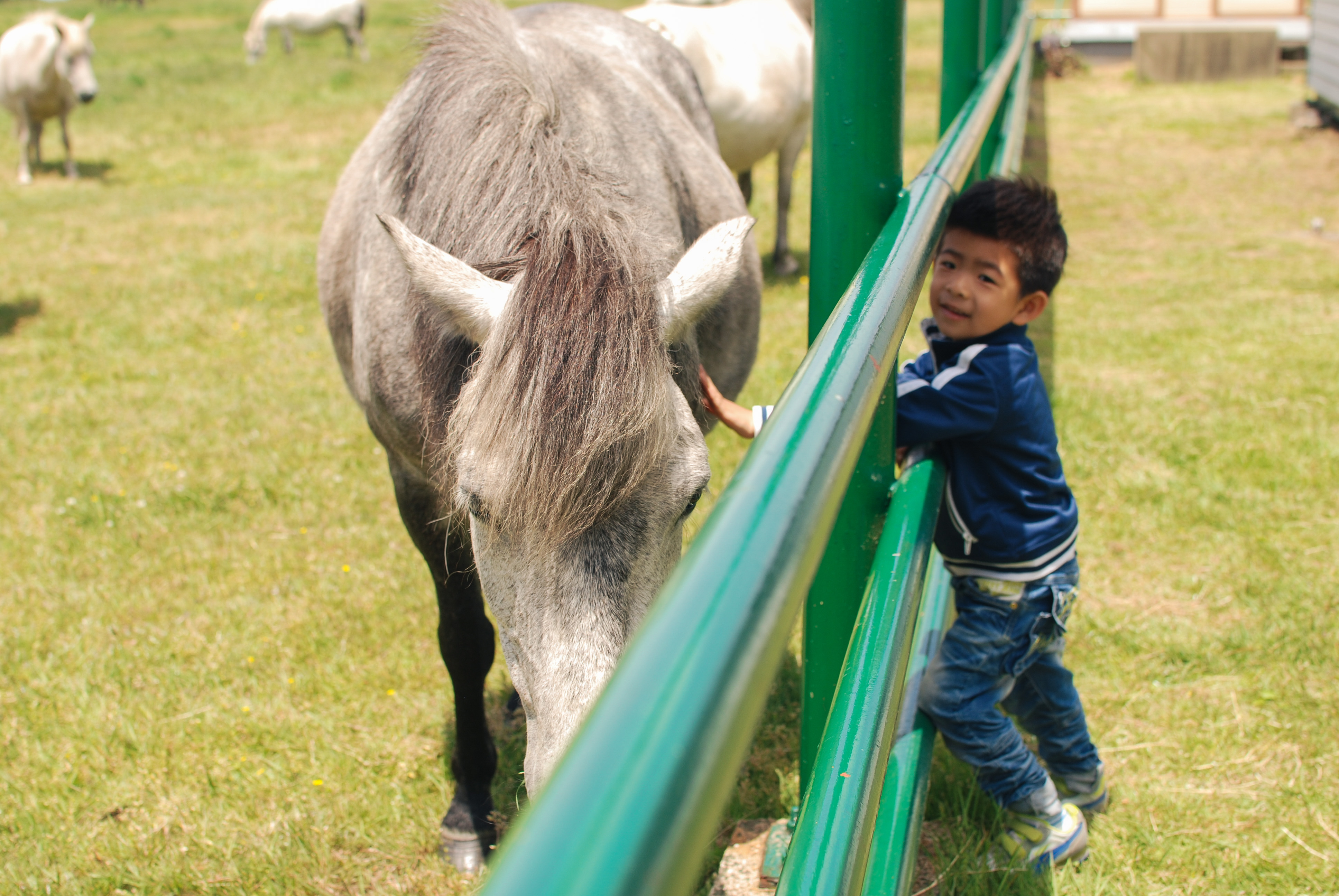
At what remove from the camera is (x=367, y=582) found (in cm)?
367

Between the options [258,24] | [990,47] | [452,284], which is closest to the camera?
[452,284]

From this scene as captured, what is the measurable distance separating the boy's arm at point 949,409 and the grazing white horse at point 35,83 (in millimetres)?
12369

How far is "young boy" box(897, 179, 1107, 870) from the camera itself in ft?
6.68

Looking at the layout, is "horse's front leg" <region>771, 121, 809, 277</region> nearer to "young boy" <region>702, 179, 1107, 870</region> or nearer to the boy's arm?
"young boy" <region>702, 179, 1107, 870</region>

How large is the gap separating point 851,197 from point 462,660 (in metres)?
1.54

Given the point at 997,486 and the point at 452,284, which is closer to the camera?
the point at 452,284

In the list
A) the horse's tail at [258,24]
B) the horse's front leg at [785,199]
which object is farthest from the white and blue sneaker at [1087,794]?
the horse's tail at [258,24]

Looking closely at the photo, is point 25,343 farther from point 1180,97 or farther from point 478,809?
point 1180,97

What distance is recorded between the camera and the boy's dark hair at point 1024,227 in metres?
2.08

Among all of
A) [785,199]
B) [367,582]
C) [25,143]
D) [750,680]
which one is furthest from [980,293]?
[25,143]

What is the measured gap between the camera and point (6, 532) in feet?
13.6

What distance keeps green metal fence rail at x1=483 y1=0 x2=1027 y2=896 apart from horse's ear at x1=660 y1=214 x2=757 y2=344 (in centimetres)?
27

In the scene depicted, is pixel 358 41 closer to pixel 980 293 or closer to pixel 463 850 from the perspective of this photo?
pixel 463 850

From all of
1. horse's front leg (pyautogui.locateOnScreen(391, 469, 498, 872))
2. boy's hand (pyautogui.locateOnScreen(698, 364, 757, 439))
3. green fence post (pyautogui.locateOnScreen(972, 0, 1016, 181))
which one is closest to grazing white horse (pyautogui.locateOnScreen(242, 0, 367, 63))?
green fence post (pyautogui.locateOnScreen(972, 0, 1016, 181))
